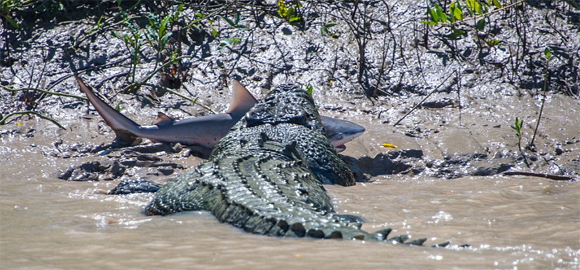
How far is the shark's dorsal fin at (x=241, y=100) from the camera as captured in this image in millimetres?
6105

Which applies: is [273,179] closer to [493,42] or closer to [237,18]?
[237,18]

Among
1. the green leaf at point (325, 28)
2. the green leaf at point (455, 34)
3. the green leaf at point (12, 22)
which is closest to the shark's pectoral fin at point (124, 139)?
the green leaf at point (12, 22)

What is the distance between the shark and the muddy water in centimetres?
57

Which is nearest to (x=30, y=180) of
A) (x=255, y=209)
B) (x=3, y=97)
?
(x=3, y=97)

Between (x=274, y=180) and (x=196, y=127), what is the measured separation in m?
2.33

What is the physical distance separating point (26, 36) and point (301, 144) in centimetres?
437

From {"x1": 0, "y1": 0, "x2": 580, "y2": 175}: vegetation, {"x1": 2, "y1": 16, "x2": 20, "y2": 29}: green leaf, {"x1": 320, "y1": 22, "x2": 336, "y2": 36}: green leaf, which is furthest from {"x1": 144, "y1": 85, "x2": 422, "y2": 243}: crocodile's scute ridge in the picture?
{"x1": 2, "y1": 16, "x2": 20, "y2": 29}: green leaf

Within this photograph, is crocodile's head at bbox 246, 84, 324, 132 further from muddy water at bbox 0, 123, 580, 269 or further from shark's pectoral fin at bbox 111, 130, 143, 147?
shark's pectoral fin at bbox 111, 130, 143, 147

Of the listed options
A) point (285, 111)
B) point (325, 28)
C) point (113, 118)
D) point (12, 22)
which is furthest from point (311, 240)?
point (12, 22)

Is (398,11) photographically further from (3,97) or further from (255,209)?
(255,209)

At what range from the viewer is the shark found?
19.4ft

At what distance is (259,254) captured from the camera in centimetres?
243

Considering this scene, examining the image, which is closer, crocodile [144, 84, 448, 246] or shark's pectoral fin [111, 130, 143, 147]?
crocodile [144, 84, 448, 246]

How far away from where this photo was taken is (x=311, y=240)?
269cm
